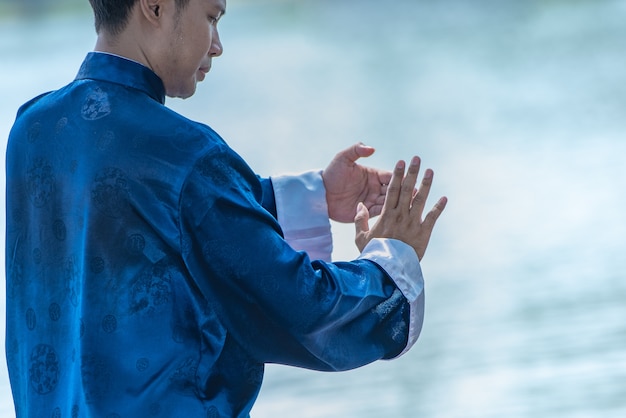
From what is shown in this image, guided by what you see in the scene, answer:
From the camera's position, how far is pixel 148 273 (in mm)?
1287

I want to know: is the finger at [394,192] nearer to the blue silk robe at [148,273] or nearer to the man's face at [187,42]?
the blue silk robe at [148,273]

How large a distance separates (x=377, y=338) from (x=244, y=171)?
0.26 m

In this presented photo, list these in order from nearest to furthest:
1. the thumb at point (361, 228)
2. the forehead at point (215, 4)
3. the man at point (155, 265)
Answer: the man at point (155, 265) < the forehead at point (215, 4) < the thumb at point (361, 228)

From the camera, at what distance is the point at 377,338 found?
142cm

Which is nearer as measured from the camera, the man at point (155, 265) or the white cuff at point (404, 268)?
the man at point (155, 265)

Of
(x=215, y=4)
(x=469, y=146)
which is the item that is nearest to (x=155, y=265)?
(x=215, y=4)

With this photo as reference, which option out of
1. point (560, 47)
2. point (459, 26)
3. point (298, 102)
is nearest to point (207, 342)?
point (298, 102)

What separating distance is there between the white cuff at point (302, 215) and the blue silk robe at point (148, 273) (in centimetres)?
36

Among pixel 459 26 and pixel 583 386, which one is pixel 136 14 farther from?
pixel 459 26

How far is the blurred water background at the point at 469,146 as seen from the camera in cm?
314

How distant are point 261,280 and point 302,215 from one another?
0.46 metres

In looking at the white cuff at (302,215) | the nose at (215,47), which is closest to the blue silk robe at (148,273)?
the nose at (215,47)

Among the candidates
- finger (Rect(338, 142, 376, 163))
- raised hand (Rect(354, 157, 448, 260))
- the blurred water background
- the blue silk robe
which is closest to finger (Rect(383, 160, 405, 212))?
raised hand (Rect(354, 157, 448, 260))

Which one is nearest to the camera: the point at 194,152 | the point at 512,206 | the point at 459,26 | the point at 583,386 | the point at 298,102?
the point at 194,152
